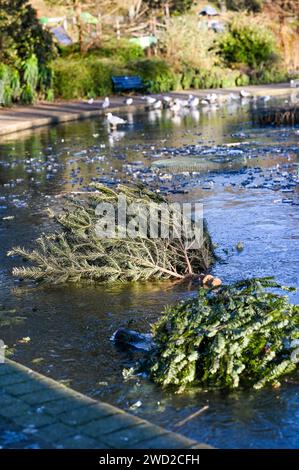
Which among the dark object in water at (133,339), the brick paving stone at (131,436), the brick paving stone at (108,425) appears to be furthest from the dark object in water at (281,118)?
the brick paving stone at (131,436)

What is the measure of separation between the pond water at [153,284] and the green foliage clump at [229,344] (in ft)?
0.43

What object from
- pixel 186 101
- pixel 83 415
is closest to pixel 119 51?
pixel 186 101

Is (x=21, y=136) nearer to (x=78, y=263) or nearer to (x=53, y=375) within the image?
(x=78, y=263)

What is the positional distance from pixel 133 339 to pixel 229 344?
106 cm

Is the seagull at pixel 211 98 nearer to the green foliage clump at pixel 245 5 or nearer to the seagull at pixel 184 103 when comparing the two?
the seagull at pixel 184 103

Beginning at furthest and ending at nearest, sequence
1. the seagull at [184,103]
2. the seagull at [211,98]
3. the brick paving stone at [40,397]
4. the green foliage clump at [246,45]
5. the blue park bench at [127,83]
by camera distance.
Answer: the green foliage clump at [246,45] < the blue park bench at [127,83] < the seagull at [211,98] < the seagull at [184,103] < the brick paving stone at [40,397]

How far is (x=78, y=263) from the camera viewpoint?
26.6ft

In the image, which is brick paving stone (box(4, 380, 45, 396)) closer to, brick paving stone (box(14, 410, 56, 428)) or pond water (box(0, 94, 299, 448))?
brick paving stone (box(14, 410, 56, 428))

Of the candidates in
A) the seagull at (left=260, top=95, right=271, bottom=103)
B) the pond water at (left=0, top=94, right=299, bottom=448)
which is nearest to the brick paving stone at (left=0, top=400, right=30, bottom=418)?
the pond water at (left=0, top=94, right=299, bottom=448)

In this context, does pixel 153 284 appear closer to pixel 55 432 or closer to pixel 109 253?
pixel 109 253

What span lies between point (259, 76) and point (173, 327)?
117 feet

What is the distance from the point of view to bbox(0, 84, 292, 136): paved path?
24.3 metres

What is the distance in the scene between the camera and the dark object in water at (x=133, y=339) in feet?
20.6

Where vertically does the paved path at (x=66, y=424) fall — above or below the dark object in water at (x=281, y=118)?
below
